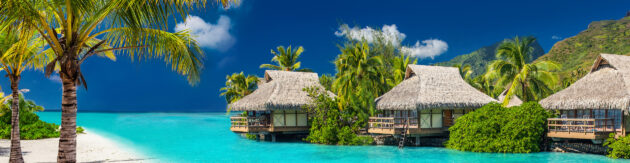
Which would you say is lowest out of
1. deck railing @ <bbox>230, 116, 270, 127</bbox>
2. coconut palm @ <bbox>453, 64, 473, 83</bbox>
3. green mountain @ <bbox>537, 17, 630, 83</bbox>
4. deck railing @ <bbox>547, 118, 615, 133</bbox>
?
deck railing @ <bbox>230, 116, 270, 127</bbox>

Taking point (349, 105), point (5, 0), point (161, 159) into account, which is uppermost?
point (5, 0)

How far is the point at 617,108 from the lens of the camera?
15.2 metres

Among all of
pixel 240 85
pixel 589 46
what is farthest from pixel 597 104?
pixel 589 46

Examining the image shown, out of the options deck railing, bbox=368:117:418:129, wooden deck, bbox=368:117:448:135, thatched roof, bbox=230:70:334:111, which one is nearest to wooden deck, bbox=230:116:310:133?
thatched roof, bbox=230:70:334:111

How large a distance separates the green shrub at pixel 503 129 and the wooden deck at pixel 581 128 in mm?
429

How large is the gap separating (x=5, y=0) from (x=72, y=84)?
1302mm

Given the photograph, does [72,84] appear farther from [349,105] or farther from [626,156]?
[349,105]

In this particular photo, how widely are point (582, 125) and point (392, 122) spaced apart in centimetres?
739

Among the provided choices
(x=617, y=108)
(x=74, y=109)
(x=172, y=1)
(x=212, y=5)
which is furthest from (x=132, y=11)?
(x=617, y=108)

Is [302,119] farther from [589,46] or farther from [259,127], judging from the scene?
[589,46]

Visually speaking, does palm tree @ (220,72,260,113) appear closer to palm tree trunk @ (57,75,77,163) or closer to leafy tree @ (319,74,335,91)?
leafy tree @ (319,74,335,91)

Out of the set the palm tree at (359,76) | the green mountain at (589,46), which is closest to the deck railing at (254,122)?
the palm tree at (359,76)

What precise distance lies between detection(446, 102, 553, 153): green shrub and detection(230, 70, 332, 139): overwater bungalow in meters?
7.96

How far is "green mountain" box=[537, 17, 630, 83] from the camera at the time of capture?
5397 cm
